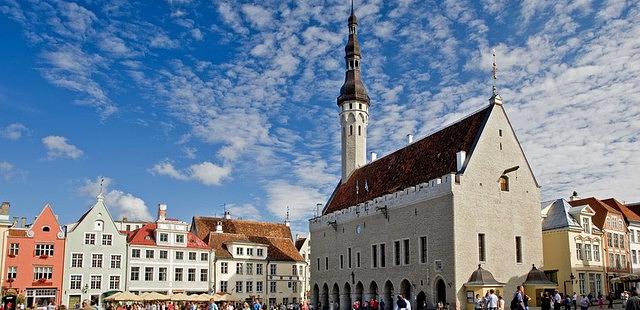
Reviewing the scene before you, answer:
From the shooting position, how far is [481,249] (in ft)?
132

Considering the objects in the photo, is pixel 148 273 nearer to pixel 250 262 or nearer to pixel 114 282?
pixel 114 282

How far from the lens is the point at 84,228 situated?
173ft

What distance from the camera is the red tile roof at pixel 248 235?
2430 inches

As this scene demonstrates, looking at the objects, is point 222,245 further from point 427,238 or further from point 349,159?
point 427,238

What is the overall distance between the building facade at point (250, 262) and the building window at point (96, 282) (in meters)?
10.2

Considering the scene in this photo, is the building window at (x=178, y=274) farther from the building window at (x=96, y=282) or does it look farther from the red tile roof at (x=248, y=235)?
the building window at (x=96, y=282)

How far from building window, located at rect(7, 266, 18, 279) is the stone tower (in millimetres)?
29487

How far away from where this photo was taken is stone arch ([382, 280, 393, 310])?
46219 millimetres

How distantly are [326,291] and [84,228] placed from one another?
69.1 feet

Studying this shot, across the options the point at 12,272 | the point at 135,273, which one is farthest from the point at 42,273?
the point at 135,273

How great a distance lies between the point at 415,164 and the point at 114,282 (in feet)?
85.7

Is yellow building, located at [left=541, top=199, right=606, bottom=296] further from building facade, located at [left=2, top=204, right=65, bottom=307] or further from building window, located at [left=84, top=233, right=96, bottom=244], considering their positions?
building facade, located at [left=2, top=204, right=65, bottom=307]

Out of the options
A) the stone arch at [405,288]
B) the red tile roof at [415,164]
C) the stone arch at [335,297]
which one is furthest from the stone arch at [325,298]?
the stone arch at [405,288]

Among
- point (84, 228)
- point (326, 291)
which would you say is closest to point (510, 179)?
point (326, 291)
